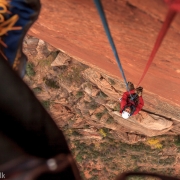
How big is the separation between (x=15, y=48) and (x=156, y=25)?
699mm

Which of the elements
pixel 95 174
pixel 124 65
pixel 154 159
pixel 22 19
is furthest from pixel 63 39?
pixel 95 174

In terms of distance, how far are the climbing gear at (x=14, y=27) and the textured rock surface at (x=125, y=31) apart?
420 millimetres

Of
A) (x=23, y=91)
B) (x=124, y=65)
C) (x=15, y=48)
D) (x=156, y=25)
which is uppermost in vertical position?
(x=124, y=65)

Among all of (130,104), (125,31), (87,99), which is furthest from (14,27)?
(87,99)

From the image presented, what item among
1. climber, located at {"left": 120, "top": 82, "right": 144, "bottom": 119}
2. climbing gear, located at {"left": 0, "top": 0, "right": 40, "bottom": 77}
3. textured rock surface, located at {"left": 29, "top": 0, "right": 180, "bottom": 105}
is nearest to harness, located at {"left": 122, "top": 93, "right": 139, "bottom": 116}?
climber, located at {"left": 120, "top": 82, "right": 144, "bottom": 119}

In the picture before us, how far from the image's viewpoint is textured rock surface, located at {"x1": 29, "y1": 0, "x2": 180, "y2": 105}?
1.32 meters

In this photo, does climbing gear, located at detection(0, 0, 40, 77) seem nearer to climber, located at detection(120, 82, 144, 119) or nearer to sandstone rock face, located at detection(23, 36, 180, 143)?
climber, located at detection(120, 82, 144, 119)

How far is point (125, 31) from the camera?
1542 millimetres

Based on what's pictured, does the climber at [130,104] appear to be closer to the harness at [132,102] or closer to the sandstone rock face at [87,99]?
the harness at [132,102]

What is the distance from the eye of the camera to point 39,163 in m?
0.52

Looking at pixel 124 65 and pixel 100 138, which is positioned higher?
pixel 100 138

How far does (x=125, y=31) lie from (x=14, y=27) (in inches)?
27.8

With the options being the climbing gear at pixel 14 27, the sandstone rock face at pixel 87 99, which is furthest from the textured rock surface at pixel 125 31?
the sandstone rock face at pixel 87 99

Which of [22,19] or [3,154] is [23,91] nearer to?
[3,154]
